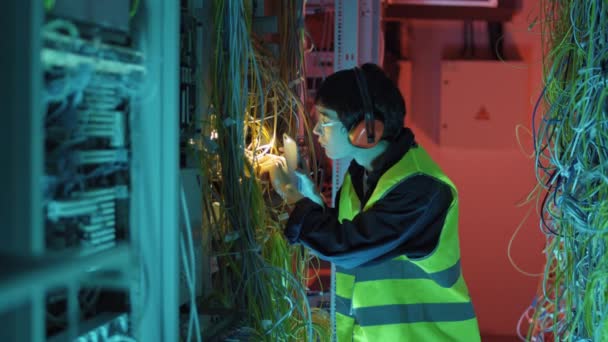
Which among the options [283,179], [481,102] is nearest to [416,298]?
[283,179]

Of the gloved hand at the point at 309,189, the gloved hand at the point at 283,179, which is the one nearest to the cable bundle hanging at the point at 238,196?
the gloved hand at the point at 283,179

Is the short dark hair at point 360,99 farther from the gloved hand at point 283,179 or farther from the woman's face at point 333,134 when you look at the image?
the gloved hand at point 283,179

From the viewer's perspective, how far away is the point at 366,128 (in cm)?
189

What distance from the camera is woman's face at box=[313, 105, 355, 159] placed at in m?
1.96

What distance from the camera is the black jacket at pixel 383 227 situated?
177 centimetres

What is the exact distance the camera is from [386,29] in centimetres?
442

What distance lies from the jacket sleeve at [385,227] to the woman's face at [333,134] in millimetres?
208

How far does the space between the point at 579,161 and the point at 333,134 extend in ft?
2.22

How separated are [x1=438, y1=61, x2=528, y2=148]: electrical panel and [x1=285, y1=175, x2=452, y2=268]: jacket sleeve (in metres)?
2.71

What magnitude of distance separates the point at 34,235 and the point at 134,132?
0.48 m

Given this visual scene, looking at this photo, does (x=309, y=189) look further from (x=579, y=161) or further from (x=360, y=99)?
(x=579, y=161)

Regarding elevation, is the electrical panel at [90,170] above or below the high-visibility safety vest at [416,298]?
above

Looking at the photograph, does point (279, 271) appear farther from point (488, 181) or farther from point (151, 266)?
point (488, 181)

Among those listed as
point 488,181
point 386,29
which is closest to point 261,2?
point 386,29
